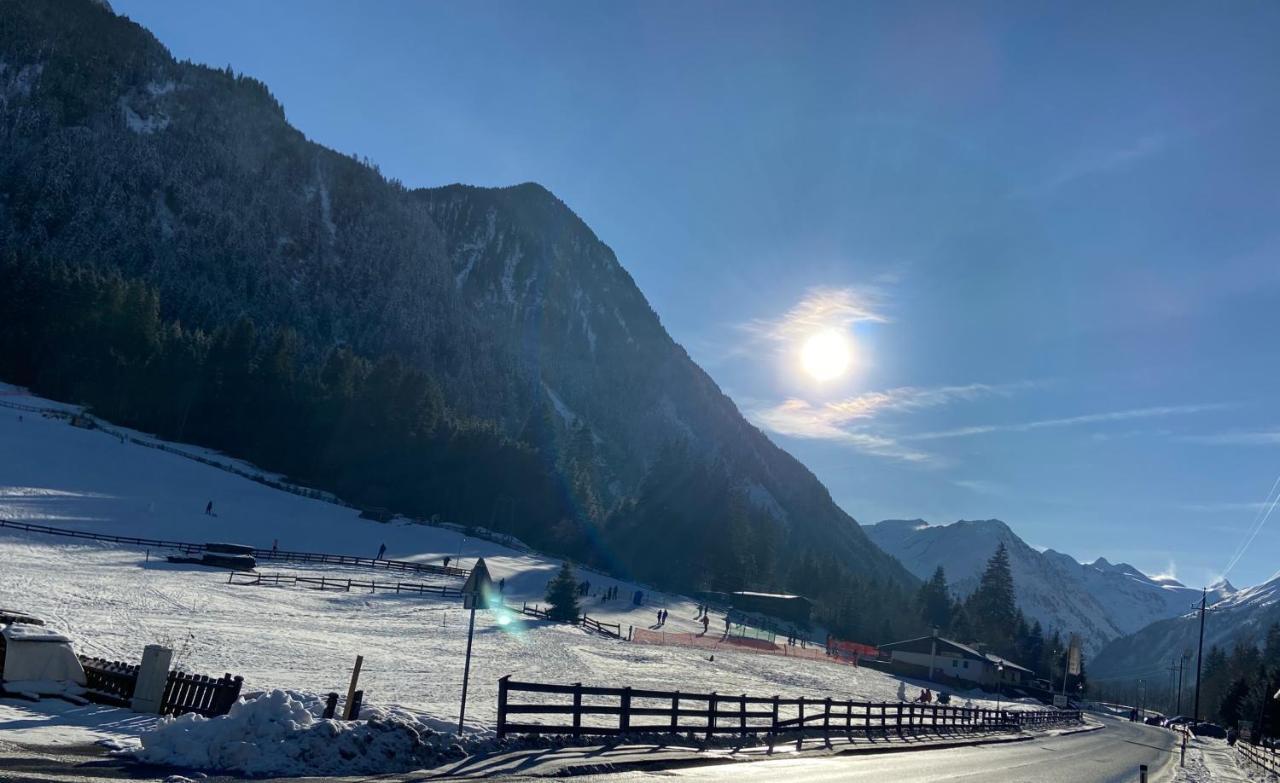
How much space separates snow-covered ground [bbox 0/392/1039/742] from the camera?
85.3 feet

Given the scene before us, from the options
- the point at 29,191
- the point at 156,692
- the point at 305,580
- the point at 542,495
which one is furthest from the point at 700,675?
the point at 29,191

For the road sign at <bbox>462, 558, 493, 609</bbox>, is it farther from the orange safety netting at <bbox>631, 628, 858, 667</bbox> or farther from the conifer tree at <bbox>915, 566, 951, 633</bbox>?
the conifer tree at <bbox>915, 566, 951, 633</bbox>

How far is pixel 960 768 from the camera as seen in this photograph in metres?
24.5

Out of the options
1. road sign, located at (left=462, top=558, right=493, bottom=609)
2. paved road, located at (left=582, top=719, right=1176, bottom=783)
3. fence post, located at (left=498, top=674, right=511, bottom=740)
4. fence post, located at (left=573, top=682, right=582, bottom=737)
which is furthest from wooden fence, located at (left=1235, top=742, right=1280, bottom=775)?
road sign, located at (left=462, top=558, right=493, bottom=609)

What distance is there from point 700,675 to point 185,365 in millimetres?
76948

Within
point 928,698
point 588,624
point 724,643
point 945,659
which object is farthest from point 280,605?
point 945,659

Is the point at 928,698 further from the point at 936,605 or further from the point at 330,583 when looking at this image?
the point at 936,605

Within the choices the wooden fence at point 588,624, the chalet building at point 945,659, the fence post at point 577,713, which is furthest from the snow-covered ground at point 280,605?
the chalet building at point 945,659

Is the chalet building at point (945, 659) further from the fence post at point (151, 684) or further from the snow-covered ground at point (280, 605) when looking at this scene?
the fence post at point (151, 684)

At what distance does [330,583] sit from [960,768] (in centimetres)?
3940

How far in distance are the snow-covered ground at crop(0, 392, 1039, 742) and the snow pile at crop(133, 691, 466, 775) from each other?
179 inches

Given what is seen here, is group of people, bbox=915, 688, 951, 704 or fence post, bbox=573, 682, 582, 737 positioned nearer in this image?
fence post, bbox=573, 682, 582, 737

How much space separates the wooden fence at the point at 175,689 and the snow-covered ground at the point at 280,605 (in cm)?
374

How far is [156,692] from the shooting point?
1656 cm
